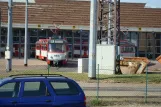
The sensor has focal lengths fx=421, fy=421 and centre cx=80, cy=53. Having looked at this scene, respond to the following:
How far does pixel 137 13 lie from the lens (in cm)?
6869

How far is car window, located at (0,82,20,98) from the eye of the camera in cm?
1198

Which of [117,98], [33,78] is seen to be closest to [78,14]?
[117,98]

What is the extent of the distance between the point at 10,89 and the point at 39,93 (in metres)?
0.85

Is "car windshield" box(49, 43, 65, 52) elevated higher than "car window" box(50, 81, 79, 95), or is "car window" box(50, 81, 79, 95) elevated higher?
"car windshield" box(49, 43, 65, 52)

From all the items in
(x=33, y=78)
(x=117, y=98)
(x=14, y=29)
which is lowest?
(x=117, y=98)

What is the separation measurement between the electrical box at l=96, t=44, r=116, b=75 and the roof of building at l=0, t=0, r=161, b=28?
1256 inches

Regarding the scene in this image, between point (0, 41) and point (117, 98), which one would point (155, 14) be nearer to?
point (0, 41)

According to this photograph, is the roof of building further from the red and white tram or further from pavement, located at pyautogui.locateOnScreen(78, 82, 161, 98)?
pavement, located at pyautogui.locateOnScreen(78, 82, 161, 98)

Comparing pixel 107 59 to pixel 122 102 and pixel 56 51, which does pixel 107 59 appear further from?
Answer: pixel 56 51

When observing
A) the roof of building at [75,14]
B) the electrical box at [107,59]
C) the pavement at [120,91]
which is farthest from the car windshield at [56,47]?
the pavement at [120,91]

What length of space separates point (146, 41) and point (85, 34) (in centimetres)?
1061

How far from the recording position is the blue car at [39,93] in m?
11.9

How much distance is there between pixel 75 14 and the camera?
6712 centimetres

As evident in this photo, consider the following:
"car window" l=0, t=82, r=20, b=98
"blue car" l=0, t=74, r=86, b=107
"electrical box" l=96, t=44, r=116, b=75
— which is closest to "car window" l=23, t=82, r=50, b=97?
"blue car" l=0, t=74, r=86, b=107
